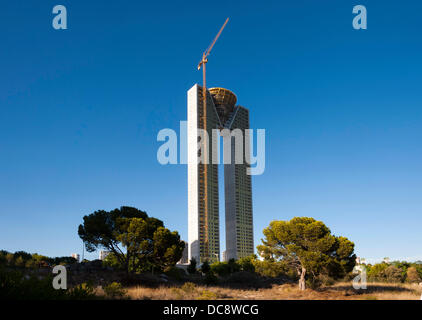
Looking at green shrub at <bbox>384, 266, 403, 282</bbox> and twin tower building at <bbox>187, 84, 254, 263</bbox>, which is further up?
twin tower building at <bbox>187, 84, 254, 263</bbox>

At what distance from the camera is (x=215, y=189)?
496 feet

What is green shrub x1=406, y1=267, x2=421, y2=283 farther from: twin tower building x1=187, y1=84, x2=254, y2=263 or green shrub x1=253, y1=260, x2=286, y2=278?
twin tower building x1=187, y1=84, x2=254, y2=263

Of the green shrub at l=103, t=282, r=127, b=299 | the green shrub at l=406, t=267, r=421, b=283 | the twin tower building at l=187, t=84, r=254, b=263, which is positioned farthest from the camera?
the twin tower building at l=187, t=84, r=254, b=263

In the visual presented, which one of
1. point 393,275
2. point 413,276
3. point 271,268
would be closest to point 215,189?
point 393,275

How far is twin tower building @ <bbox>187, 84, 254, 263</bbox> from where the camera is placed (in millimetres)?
139625

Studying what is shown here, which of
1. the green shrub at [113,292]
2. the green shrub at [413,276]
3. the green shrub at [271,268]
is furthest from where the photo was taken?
the green shrub at [413,276]

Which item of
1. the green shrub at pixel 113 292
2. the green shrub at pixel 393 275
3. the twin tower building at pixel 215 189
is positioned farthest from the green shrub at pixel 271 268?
the twin tower building at pixel 215 189

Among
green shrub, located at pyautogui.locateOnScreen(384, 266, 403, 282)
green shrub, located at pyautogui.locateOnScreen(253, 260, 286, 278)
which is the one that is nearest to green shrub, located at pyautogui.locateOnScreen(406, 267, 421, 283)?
green shrub, located at pyautogui.locateOnScreen(384, 266, 403, 282)

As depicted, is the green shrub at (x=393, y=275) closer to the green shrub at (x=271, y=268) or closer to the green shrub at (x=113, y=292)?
the green shrub at (x=271, y=268)

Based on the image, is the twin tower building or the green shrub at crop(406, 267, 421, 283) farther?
the twin tower building

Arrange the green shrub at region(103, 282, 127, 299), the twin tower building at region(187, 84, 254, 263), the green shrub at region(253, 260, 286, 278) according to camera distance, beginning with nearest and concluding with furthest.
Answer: the green shrub at region(103, 282, 127, 299)
the green shrub at region(253, 260, 286, 278)
the twin tower building at region(187, 84, 254, 263)

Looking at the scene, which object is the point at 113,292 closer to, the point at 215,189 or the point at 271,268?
the point at 271,268

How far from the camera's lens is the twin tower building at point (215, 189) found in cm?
13962

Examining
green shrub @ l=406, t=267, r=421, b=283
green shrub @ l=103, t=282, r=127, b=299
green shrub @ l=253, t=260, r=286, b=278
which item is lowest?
green shrub @ l=406, t=267, r=421, b=283
